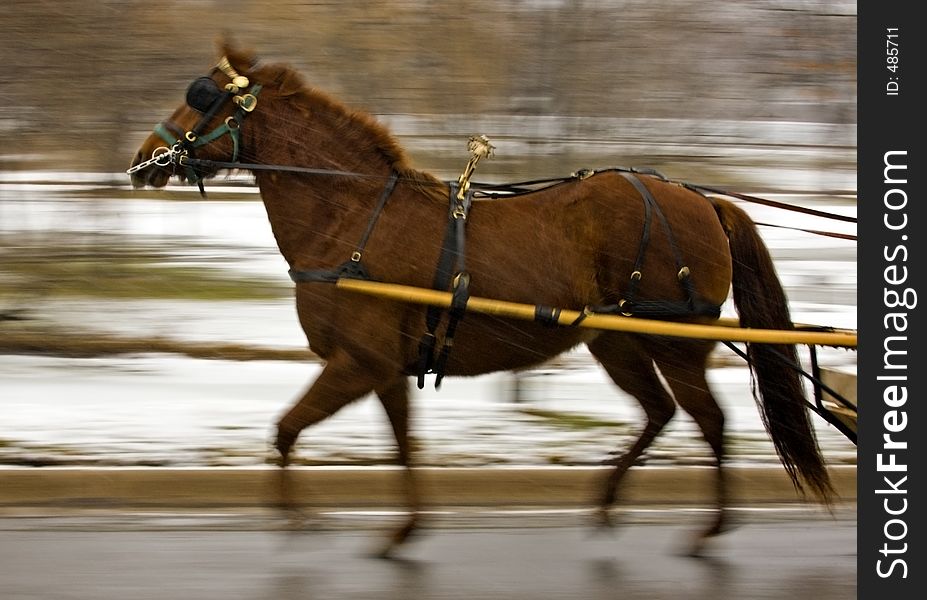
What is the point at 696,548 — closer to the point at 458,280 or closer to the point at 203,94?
the point at 458,280

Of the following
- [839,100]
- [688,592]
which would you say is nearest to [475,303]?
[688,592]

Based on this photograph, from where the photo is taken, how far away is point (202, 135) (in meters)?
5.21

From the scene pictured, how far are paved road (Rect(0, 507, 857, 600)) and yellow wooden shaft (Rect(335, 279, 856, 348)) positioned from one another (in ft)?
3.10

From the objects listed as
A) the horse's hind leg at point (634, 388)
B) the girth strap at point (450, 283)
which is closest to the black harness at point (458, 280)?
the girth strap at point (450, 283)

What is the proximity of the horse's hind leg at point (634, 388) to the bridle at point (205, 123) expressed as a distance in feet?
6.24

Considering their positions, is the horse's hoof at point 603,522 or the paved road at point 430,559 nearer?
the paved road at point 430,559

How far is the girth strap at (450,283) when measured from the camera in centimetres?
509

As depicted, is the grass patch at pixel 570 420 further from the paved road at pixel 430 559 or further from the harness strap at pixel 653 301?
the harness strap at pixel 653 301

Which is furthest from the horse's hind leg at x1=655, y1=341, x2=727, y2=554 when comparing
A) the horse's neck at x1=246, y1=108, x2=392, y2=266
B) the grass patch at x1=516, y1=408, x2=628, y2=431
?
the grass patch at x1=516, y1=408, x2=628, y2=431

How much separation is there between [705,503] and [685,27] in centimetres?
381

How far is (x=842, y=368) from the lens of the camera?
9.06 meters

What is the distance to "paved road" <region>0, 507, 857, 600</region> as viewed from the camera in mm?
4781

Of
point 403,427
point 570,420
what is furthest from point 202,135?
point 570,420
